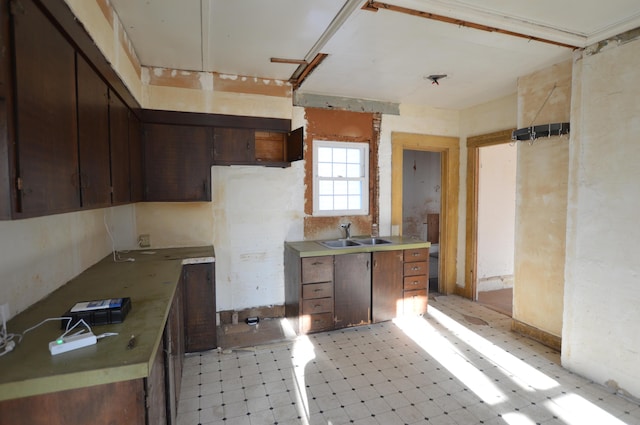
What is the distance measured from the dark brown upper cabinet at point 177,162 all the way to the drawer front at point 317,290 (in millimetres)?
1336

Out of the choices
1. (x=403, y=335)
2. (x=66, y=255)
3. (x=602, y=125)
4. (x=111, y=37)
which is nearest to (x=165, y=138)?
(x=111, y=37)

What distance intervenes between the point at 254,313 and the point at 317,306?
81cm

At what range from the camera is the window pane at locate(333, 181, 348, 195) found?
160 inches

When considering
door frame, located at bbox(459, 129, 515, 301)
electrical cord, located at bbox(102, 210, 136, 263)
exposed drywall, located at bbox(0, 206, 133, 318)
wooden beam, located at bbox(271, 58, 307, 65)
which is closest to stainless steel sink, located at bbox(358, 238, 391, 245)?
door frame, located at bbox(459, 129, 515, 301)

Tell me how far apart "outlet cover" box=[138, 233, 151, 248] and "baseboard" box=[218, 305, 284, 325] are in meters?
1.05

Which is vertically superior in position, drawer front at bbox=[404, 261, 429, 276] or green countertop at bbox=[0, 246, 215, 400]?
green countertop at bbox=[0, 246, 215, 400]

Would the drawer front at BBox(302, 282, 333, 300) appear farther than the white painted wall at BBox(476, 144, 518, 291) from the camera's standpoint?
No

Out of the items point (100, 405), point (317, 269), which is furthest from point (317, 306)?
point (100, 405)

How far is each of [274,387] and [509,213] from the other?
13.3ft

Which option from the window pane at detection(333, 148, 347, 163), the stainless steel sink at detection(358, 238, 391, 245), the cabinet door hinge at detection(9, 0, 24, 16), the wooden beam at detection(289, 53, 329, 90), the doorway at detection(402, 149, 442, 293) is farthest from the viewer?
the doorway at detection(402, 149, 442, 293)

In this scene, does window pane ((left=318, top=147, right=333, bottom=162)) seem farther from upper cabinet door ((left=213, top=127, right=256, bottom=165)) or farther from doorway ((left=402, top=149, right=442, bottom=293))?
doorway ((left=402, top=149, right=442, bottom=293))

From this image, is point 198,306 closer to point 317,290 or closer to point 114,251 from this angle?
point 114,251

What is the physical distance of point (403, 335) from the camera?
3373 millimetres

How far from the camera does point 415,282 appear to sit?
3756 millimetres
